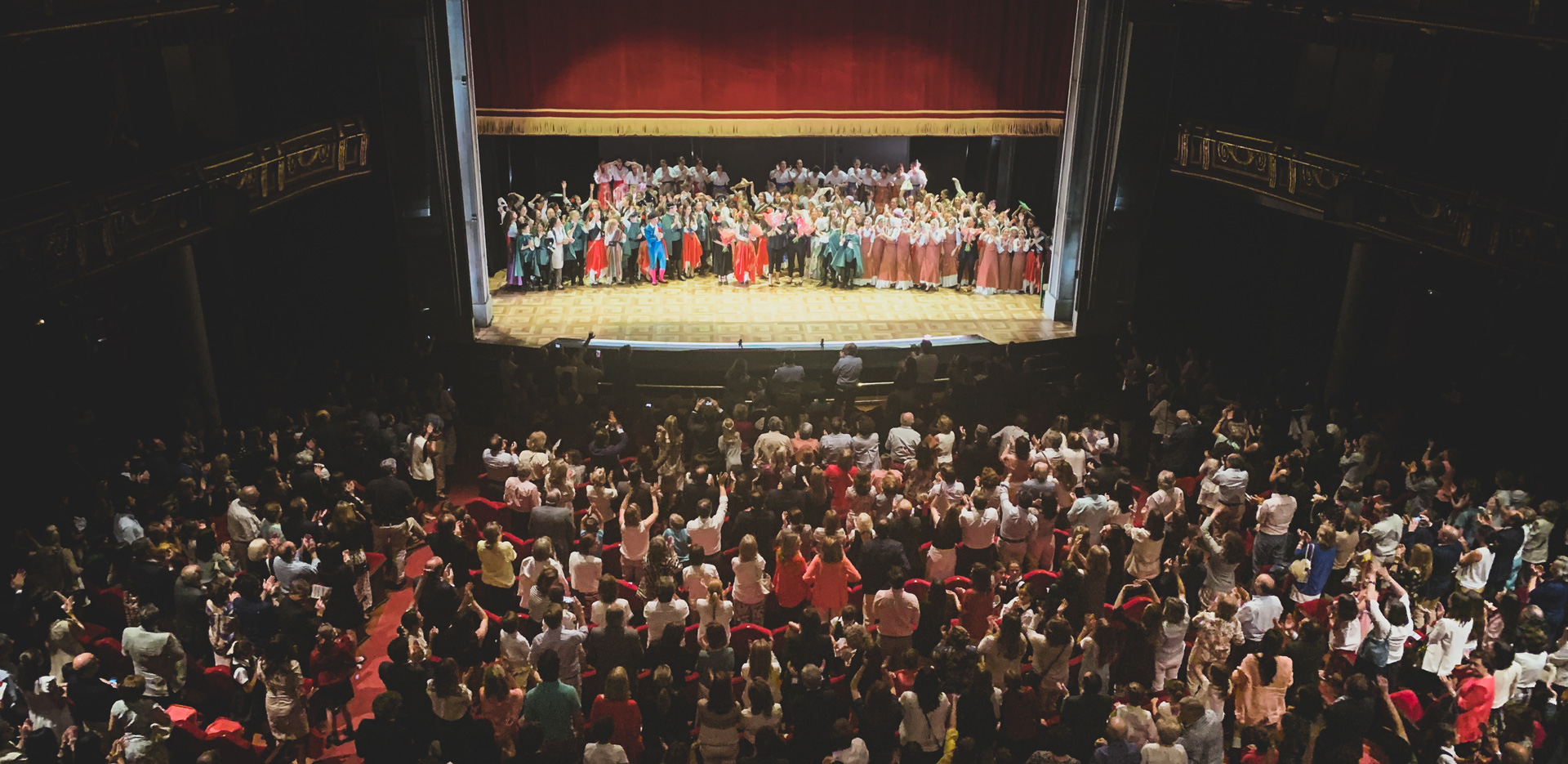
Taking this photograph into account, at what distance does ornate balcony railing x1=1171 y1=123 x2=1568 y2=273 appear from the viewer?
9.62 metres

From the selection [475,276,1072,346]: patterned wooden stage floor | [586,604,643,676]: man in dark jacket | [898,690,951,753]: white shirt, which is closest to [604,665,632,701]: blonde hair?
[586,604,643,676]: man in dark jacket

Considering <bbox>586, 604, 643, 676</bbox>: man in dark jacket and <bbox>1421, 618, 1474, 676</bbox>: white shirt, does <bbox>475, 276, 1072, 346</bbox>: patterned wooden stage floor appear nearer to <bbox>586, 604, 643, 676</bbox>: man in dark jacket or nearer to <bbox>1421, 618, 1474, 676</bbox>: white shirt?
<bbox>1421, 618, 1474, 676</bbox>: white shirt

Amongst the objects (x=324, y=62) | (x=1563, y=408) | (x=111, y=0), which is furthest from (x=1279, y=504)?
(x=324, y=62)

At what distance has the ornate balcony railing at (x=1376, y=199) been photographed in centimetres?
962

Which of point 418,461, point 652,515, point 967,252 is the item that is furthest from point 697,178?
point 652,515

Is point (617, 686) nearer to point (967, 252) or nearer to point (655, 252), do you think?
point (655, 252)

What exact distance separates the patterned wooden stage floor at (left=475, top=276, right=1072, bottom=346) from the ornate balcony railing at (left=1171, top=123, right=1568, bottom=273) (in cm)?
327

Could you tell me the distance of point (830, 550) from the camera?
7.41 m

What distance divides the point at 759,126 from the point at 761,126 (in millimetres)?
37

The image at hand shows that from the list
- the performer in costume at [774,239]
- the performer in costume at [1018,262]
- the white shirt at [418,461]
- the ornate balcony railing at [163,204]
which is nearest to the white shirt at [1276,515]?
the white shirt at [418,461]

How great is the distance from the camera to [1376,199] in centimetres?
1132

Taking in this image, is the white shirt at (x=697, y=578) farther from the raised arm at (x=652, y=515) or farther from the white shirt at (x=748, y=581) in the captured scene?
the raised arm at (x=652, y=515)

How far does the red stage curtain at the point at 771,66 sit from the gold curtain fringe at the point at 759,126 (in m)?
0.02

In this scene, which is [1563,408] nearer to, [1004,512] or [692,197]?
[1004,512]
